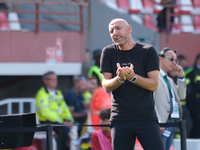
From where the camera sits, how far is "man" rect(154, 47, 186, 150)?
175 inches

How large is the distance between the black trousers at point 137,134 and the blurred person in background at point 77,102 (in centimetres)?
367

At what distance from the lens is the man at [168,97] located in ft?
14.6

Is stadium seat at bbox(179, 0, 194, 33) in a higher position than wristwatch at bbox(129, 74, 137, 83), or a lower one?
higher

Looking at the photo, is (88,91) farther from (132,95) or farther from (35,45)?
(132,95)

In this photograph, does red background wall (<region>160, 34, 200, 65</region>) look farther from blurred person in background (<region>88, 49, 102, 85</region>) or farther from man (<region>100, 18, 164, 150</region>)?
man (<region>100, 18, 164, 150</region>)

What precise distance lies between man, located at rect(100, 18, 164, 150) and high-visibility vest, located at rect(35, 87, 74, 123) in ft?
10.4

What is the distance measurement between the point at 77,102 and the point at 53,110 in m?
0.64

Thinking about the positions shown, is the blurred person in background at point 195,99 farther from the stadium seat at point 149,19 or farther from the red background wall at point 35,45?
the stadium seat at point 149,19

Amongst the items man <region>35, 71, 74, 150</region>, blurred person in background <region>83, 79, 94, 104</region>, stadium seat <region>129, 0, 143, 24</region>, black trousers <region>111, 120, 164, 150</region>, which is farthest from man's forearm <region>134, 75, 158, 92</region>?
stadium seat <region>129, 0, 143, 24</region>

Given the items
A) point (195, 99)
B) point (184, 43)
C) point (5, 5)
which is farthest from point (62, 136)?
point (184, 43)

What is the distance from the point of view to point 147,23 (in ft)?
36.2

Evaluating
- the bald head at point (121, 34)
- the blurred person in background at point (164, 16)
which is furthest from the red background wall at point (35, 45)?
the bald head at point (121, 34)

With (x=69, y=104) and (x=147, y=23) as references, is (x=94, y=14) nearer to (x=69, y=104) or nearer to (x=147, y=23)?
(x=147, y=23)

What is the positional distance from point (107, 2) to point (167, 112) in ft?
21.6
